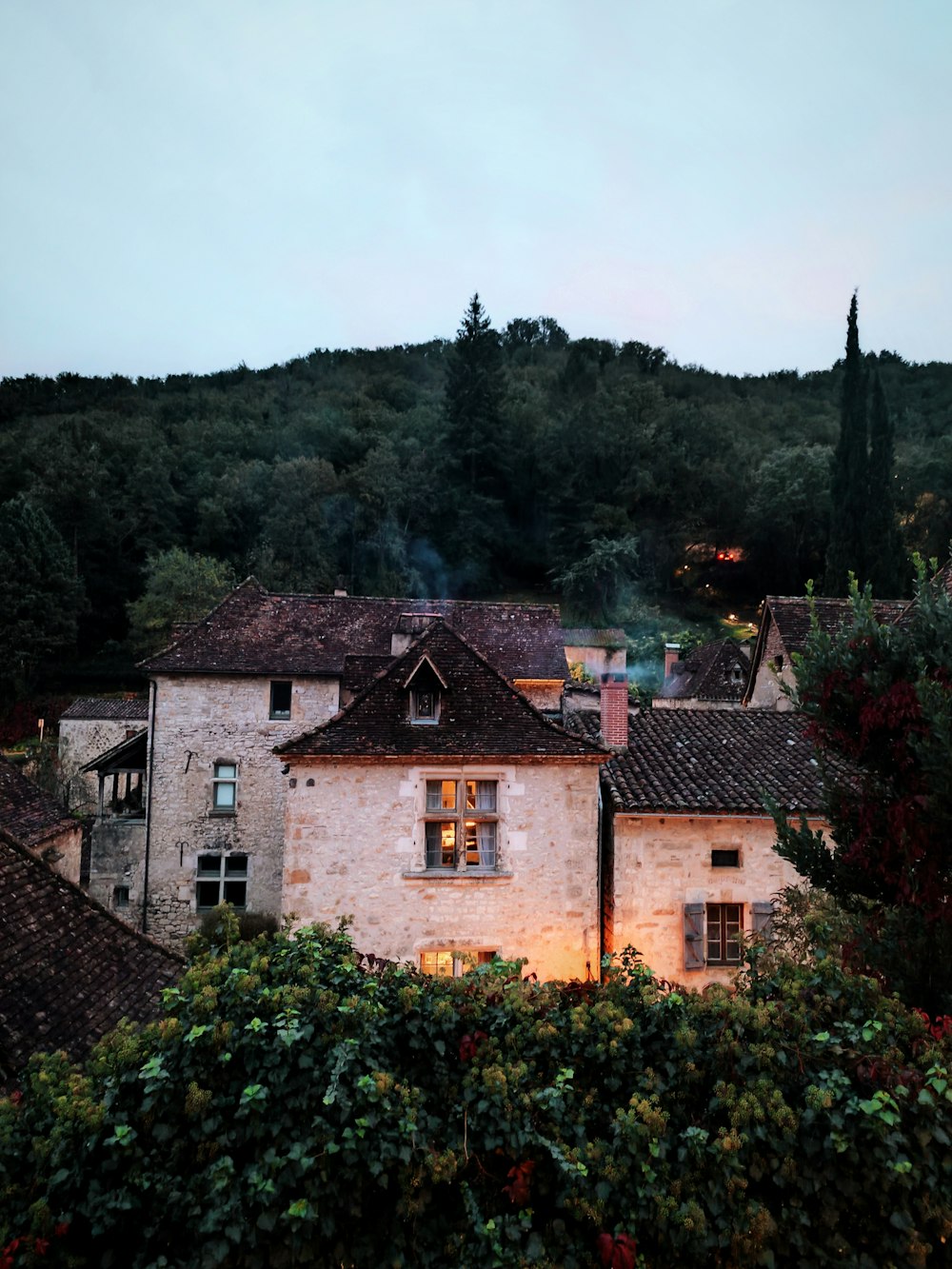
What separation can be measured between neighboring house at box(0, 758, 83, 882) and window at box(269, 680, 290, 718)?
22.9ft

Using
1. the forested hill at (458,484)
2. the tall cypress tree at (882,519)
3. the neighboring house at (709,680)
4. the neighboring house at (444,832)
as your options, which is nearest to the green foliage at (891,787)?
the neighboring house at (444,832)

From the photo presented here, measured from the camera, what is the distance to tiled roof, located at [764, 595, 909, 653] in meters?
18.9

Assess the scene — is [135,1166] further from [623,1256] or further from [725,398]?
[725,398]

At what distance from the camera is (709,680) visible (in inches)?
1201

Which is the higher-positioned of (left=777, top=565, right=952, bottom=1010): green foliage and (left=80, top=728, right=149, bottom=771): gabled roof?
(left=777, top=565, right=952, bottom=1010): green foliage

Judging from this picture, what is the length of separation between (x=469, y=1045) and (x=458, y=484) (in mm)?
51302

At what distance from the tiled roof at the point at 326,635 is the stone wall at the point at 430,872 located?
315 inches

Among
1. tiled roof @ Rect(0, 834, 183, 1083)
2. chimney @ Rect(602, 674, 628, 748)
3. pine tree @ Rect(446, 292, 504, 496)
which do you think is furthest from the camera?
pine tree @ Rect(446, 292, 504, 496)

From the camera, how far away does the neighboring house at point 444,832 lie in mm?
11445

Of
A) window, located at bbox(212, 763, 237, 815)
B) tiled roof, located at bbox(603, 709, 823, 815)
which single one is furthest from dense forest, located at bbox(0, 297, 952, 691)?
tiled roof, located at bbox(603, 709, 823, 815)

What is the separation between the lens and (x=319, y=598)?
22297 mm

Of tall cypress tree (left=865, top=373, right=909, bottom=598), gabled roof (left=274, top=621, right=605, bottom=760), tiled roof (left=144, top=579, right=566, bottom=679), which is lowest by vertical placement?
gabled roof (left=274, top=621, right=605, bottom=760)

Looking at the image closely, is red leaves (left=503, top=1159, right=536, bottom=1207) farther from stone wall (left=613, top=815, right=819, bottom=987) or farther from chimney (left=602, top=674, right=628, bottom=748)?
chimney (left=602, top=674, right=628, bottom=748)

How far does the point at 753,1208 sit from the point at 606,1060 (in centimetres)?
96
